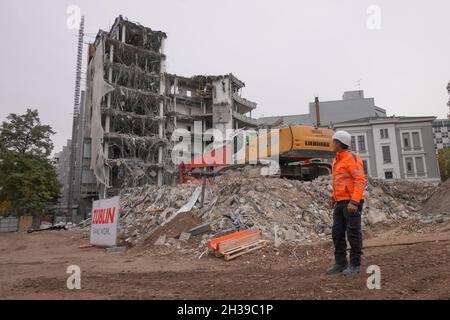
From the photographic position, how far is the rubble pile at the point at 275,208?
8916 millimetres

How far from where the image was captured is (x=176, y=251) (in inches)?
330

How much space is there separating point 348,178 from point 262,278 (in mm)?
1907

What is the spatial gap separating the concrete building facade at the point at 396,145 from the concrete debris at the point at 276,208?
25.2 m

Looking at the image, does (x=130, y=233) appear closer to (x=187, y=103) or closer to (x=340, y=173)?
(x=340, y=173)

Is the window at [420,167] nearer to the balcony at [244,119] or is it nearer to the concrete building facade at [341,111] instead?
the concrete building facade at [341,111]

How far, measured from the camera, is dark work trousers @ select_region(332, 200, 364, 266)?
4.34 meters

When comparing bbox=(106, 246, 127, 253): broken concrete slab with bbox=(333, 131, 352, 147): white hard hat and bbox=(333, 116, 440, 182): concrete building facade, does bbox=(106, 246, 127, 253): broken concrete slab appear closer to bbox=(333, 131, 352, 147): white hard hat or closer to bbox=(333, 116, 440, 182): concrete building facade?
A: bbox=(333, 131, 352, 147): white hard hat

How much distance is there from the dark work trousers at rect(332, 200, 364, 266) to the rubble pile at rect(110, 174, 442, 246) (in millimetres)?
3178

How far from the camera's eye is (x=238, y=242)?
743cm

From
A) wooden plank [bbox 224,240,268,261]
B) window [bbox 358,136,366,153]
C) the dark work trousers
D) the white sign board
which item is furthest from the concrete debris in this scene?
window [bbox 358,136,366,153]

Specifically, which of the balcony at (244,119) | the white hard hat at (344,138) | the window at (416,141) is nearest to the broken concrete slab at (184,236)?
the white hard hat at (344,138)

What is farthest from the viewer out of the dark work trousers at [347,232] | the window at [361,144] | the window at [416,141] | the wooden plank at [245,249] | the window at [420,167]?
the window at [361,144]
